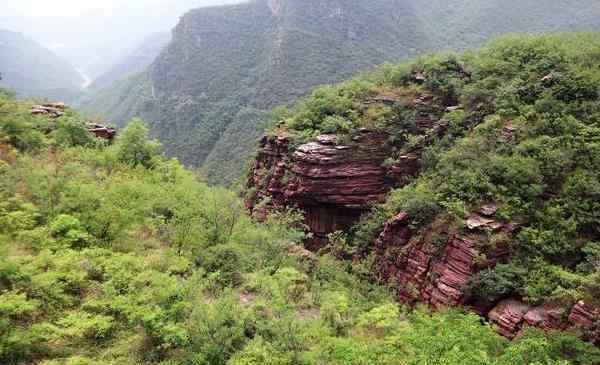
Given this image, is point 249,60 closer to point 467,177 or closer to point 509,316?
point 467,177

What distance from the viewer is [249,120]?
A: 68062 millimetres

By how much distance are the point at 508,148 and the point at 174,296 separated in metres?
18.7

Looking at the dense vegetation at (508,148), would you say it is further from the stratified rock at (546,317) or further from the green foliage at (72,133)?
the green foliage at (72,133)

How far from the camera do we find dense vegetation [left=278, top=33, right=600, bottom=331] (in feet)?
55.1

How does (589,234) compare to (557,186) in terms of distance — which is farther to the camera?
(557,186)

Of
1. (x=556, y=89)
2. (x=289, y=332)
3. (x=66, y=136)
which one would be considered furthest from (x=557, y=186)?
(x=66, y=136)

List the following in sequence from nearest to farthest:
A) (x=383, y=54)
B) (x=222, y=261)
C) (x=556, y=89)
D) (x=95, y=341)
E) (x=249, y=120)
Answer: (x=95, y=341) < (x=222, y=261) < (x=556, y=89) < (x=249, y=120) < (x=383, y=54)

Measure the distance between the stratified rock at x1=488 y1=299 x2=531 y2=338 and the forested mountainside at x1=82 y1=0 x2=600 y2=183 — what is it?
125ft

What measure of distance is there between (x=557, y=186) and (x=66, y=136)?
27.1 metres

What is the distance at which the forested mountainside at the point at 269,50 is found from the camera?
6812cm

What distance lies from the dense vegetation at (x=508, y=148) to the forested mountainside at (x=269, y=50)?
26.8 meters

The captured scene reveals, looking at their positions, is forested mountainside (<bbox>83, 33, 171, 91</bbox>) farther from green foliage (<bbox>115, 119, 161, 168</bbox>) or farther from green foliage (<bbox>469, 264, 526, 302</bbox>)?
green foliage (<bbox>469, 264, 526, 302</bbox>)

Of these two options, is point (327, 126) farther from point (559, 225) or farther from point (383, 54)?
point (383, 54)

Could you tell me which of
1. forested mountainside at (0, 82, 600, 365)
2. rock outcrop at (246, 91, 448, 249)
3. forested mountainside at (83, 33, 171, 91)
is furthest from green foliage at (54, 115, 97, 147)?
forested mountainside at (83, 33, 171, 91)
